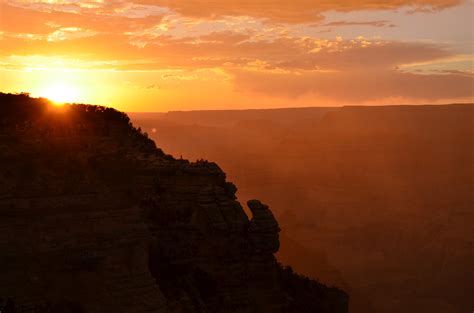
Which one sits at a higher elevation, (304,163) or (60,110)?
(60,110)

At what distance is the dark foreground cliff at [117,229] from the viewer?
1800 cm

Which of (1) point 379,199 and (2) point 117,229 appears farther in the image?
(1) point 379,199

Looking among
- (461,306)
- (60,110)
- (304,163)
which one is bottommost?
Answer: (461,306)

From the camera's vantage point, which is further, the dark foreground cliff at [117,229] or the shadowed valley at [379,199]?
the shadowed valley at [379,199]

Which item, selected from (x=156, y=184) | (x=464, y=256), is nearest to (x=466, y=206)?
(x=464, y=256)

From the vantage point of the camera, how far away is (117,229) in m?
19.3

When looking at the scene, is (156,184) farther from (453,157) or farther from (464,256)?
(453,157)

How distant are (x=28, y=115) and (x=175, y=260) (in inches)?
338

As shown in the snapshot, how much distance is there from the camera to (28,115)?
2472 centimetres

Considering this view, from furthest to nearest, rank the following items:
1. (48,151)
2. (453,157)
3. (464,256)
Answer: (453,157)
(464,256)
(48,151)

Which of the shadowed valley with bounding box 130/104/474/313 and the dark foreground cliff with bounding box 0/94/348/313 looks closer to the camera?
the dark foreground cliff with bounding box 0/94/348/313

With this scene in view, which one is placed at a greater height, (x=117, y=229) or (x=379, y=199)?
(x=117, y=229)

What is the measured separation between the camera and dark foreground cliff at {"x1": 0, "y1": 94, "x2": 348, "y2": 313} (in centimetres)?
1800

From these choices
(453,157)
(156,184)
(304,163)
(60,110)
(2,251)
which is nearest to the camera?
(2,251)
